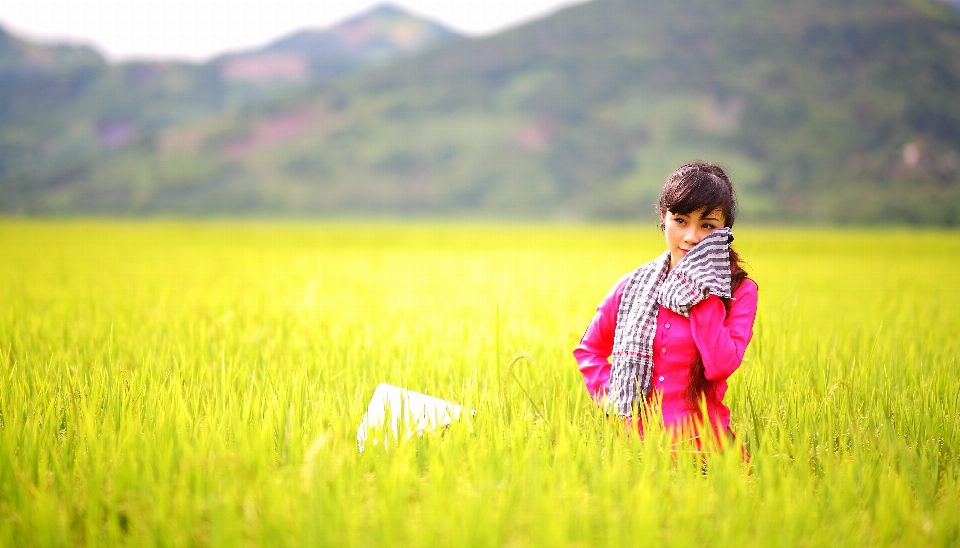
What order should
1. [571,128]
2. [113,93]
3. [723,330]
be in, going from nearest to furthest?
1. [723,330]
2. [571,128]
3. [113,93]

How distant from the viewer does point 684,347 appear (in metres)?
2.04

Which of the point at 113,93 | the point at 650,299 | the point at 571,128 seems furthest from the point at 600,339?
the point at 113,93

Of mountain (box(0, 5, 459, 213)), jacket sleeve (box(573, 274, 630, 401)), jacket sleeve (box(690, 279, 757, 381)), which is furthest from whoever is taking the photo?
mountain (box(0, 5, 459, 213))

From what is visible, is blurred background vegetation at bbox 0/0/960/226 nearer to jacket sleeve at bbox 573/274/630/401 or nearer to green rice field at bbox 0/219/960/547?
green rice field at bbox 0/219/960/547

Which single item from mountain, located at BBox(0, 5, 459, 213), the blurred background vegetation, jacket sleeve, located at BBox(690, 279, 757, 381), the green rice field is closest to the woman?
jacket sleeve, located at BBox(690, 279, 757, 381)

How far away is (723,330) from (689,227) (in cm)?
33

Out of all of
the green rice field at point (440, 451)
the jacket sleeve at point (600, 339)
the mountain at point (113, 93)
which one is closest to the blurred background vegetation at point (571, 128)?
the mountain at point (113, 93)

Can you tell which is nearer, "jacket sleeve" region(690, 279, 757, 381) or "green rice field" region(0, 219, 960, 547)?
"green rice field" region(0, 219, 960, 547)

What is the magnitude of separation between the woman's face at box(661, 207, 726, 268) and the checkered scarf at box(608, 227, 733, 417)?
0.14 feet

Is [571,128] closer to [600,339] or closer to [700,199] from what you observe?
[600,339]

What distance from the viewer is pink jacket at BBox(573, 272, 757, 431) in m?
1.90

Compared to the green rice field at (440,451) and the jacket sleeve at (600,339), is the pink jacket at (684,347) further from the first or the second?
the green rice field at (440,451)

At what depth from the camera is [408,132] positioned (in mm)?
96375

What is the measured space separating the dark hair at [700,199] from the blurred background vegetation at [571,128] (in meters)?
53.8
